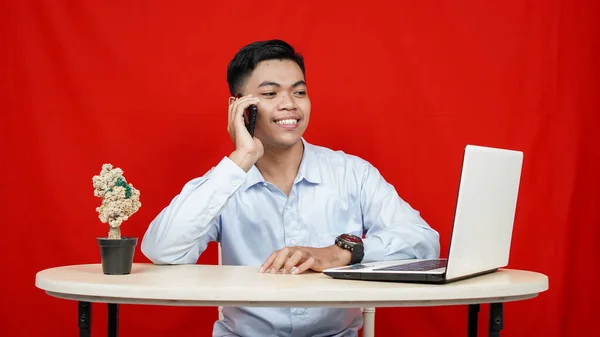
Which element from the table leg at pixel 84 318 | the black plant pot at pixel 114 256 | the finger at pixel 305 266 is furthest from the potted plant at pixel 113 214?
the finger at pixel 305 266

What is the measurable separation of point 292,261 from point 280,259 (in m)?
0.04

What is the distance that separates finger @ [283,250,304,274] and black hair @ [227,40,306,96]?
0.91 m

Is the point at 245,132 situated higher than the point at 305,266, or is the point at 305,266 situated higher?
the point at 245,132

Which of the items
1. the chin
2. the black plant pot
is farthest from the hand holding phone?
the black plant pot

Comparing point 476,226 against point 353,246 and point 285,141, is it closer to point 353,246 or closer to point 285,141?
point 353,246

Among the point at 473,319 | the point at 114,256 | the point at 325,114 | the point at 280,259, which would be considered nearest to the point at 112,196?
the point at 114,256

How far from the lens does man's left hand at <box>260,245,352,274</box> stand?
174 cm

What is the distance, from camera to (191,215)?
198cm

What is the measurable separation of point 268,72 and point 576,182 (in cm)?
130

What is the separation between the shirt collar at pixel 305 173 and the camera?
236cm

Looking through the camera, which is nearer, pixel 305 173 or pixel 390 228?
pixel 390 228

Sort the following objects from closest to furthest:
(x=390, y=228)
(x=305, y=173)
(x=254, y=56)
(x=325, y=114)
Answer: (x=390, y=228) < (x=305, y=173) < (x=254, y=56) < (x=325, y=114)

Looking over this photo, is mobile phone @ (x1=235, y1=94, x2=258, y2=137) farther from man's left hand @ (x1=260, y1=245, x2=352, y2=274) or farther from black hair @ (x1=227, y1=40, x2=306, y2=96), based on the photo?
man's left hand @ (x1=260, y1=245, x2=352, y2=274)

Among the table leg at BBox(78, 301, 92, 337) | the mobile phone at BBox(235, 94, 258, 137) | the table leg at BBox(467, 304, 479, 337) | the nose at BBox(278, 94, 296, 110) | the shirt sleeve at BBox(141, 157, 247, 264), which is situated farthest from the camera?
the nose at BBox(278, 94, 296, 110)
